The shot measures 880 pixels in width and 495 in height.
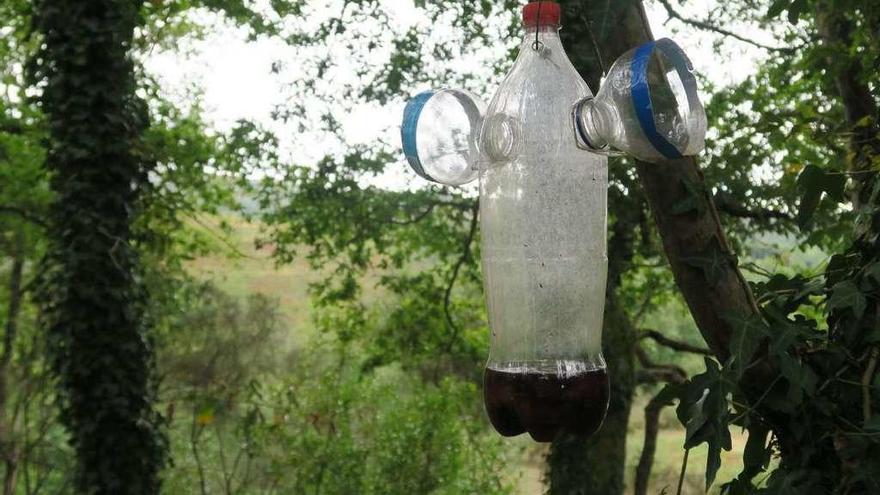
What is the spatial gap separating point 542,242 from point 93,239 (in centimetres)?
337

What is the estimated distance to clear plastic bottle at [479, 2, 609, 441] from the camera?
1223 millimetres

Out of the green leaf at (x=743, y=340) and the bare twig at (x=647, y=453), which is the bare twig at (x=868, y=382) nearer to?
the green leaf at (x=743, y=340)

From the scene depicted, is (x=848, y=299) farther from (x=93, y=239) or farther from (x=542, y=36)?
(x=93, y=239)

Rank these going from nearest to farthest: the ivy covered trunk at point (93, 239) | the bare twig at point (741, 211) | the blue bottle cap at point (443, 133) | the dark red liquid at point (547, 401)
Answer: the dark red liquid at point (547, 401) → the blue bottle cap at point (443, 133) → the ivy covered trunk at point (93, 239) → the bare twig at point (741, 211)

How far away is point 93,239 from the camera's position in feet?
13.7

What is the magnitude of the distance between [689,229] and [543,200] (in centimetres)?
42

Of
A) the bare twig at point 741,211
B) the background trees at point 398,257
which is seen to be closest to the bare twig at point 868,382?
the background trees at point 398,257

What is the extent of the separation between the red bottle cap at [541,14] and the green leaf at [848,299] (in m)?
0.73

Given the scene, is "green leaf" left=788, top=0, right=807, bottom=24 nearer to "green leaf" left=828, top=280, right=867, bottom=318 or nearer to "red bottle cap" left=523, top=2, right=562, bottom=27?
"green leaf" left=828, top=280, right=867, bottom=318

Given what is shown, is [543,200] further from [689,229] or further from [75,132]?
[75,132]

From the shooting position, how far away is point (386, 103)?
6.39 meters

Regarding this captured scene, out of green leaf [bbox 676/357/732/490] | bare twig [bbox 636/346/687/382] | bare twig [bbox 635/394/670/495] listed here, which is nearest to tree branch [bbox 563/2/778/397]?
green leaf [bbox 676/357/732/490]

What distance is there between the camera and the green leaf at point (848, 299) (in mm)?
1527

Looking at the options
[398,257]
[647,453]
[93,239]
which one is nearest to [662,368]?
[647,453]
